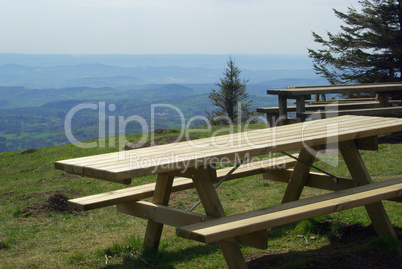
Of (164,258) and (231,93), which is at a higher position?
(231,93)

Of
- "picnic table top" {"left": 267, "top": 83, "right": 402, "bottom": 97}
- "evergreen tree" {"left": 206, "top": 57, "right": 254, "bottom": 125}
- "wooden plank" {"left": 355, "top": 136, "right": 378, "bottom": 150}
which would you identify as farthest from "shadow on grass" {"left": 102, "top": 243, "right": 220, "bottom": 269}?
"evergreen tree" {"left": 206, "top": 57, "right": 254, "bottom": 125}

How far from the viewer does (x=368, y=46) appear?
21656 mm

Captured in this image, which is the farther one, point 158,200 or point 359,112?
point 359,112

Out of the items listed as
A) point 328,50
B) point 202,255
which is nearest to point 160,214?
point 202,255

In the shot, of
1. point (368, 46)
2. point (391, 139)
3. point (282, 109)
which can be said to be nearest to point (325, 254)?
point (282, 109)

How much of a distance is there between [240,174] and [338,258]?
4.98 feet

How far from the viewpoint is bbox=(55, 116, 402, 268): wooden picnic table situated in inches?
119

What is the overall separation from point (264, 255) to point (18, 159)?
8989 mm

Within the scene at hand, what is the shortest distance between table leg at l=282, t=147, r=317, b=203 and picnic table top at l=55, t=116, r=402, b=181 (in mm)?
293

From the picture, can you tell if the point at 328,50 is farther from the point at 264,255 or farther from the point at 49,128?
the point at 49,128

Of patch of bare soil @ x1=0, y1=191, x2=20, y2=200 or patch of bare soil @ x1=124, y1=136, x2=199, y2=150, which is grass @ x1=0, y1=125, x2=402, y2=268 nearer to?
patch of bare soil @ x1=0, y1=191, x2=20, y2=200

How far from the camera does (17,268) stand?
4086 mm

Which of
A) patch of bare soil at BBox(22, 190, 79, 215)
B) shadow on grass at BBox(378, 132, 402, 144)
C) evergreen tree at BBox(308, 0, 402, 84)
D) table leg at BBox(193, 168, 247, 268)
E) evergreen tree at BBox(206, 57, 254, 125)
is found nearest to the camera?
table leg at BBox(193, 168, 247, 268)

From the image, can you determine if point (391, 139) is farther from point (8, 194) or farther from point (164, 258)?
point (8, 194)
